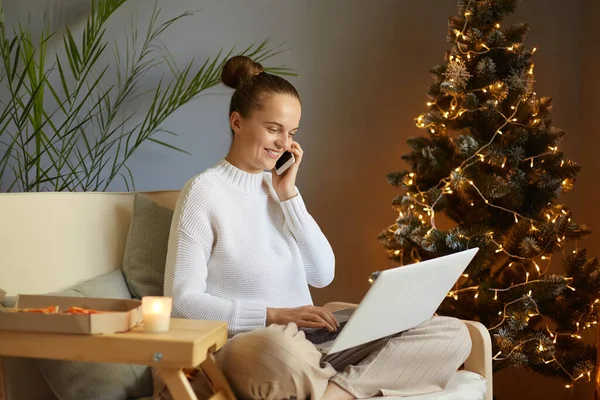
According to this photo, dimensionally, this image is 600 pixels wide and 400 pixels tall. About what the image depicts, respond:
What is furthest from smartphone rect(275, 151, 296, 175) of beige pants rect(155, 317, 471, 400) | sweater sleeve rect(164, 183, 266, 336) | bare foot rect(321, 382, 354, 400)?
bare foot rect(321, 382, 354, 400)

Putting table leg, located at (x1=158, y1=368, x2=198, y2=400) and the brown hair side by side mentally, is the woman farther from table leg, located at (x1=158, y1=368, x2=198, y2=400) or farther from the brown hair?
table leg, located at (x1=158, y1=368, x2=198, y2=400)

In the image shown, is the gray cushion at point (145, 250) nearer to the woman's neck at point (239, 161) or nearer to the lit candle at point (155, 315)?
the woman's neck at point (239, 161)

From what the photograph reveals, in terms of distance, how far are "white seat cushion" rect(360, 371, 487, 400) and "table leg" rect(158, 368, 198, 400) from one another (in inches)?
18.6

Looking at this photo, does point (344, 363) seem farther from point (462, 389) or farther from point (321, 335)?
point (462, 389)

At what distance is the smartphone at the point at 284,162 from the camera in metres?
2.04

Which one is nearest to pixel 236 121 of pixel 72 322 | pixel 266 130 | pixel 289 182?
pixel 266 130

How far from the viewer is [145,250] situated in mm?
1895

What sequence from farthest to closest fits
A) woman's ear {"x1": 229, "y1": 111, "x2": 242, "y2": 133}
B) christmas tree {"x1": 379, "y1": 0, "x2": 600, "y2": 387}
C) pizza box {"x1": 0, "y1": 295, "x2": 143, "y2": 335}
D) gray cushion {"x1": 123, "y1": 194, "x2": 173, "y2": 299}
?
christmas tree {"x1": 379, "y1": 0, "x2": 600, "y2": 387}, woman's ear {"x1": 229, "y1": 111, "x2": 242, "y2": 133}, gray cushion {"x1": 123, "y1": 194, "x2": 173, "y2": 299}, pizza box {"x1": 0, "y1": 295, "x2": 143, "y2": 335}

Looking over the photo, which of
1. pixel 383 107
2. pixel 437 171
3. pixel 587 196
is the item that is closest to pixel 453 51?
pixel 437 171

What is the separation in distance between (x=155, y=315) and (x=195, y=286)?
0.40 m

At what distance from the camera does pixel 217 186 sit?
75.3 inches

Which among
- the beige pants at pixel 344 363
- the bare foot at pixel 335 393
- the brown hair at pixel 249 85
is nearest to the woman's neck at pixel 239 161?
the brown hair at pixel 249 85

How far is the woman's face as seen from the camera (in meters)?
1.93

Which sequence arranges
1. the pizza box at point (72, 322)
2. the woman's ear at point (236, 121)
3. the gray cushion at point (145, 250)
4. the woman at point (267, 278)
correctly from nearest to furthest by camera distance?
the pizza box at point (72, 322)
the woman at point (267, 278)
the gray cushion at point (145, 250)
the woman's ear at point (236, 121)
